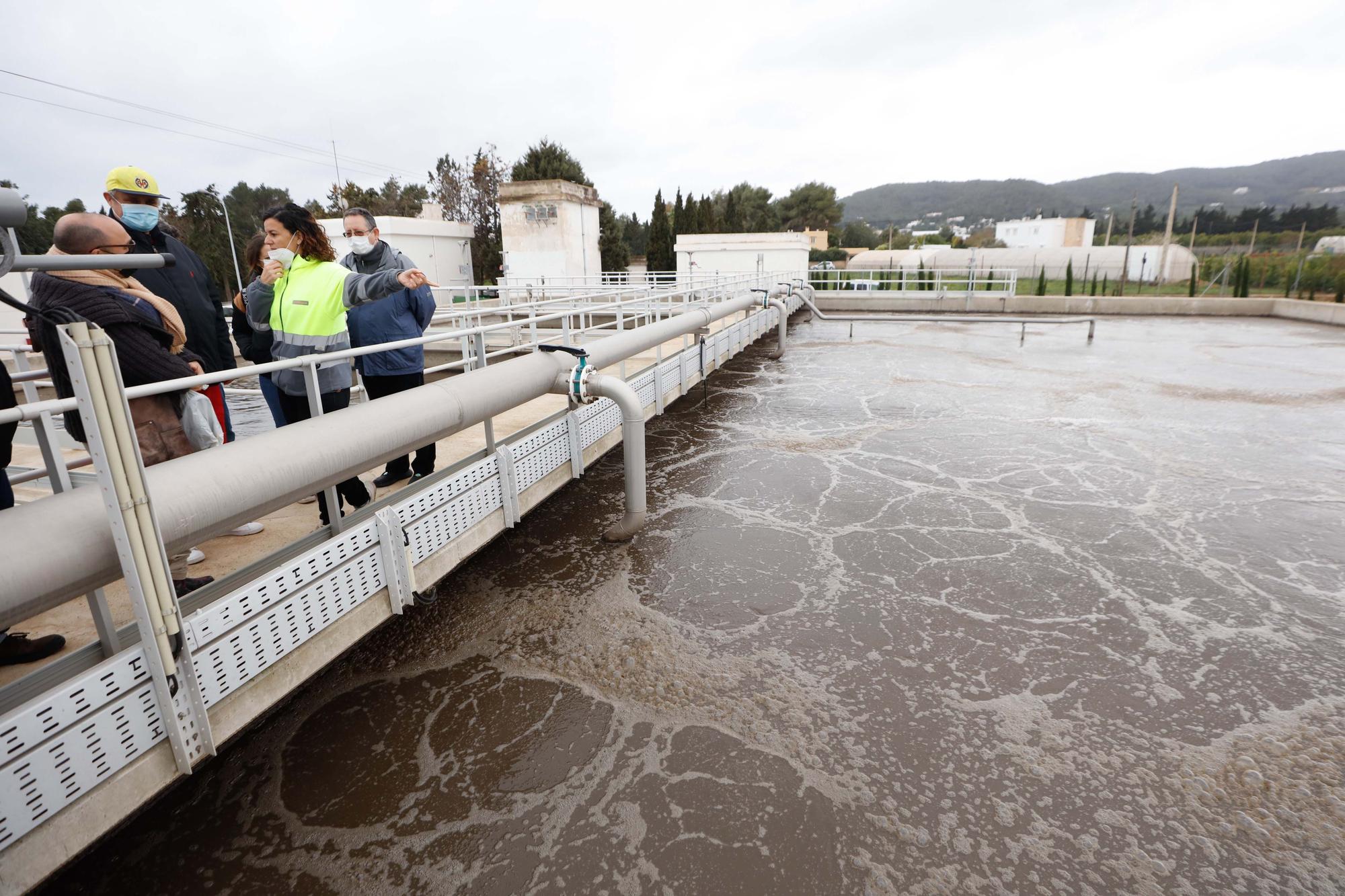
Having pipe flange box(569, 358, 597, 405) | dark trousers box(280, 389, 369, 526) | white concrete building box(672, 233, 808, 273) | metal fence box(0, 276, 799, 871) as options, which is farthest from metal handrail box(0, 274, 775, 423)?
white concrete building box(672, 233, 808, 273)

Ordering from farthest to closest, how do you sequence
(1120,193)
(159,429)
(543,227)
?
(1120,193), (543,227), (159,429)

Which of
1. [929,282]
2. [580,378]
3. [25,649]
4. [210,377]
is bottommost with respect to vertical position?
[25,649]

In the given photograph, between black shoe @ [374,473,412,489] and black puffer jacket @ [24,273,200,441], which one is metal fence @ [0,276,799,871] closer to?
black puffer jacket @ [24,273,200,441]

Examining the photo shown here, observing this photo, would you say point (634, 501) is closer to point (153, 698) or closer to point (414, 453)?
point (414, 453)

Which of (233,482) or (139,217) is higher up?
(139,217)

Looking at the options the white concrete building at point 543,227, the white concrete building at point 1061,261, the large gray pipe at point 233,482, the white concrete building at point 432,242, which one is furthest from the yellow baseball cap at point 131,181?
the white concrete building at point 1061,261

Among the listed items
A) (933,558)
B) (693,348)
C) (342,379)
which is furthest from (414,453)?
(693,348)

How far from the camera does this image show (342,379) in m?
3.64

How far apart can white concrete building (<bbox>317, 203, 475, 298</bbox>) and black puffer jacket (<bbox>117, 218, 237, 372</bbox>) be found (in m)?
19.7

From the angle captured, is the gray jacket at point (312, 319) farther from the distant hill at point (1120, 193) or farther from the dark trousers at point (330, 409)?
the distant hill at point (1120, 193)

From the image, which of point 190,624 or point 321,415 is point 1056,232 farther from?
point 190,624

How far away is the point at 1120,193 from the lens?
15325cm

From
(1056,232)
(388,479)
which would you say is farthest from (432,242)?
(1056,232)

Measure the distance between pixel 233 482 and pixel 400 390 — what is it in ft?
6.79
